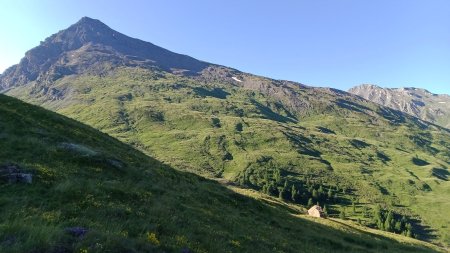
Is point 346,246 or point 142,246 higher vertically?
point 142,246

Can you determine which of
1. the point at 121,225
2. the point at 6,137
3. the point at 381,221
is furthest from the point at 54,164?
the point at 381,221

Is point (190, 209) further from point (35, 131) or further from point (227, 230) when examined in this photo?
point (35, 131)

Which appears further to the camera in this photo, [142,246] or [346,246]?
[346,246]

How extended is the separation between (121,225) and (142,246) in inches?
92.2

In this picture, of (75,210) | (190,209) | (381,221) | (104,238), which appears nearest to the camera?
(104,238)

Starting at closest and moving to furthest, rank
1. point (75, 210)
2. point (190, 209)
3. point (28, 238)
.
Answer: point (28, 238)
point (75, 210)
point (190, 209)

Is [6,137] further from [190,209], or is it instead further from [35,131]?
[190,209]

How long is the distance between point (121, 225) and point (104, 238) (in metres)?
2.94

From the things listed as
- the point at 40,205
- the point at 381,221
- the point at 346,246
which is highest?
the point at 40,205

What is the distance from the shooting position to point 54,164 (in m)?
28.4

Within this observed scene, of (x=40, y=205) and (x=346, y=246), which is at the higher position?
(x=40, y=205)

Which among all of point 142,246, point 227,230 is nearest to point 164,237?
point 142,246

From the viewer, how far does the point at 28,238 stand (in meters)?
12.8

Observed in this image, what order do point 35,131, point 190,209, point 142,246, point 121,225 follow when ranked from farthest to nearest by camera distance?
point 35,131 → point 190,209 → point 121,225 → point 142,246
